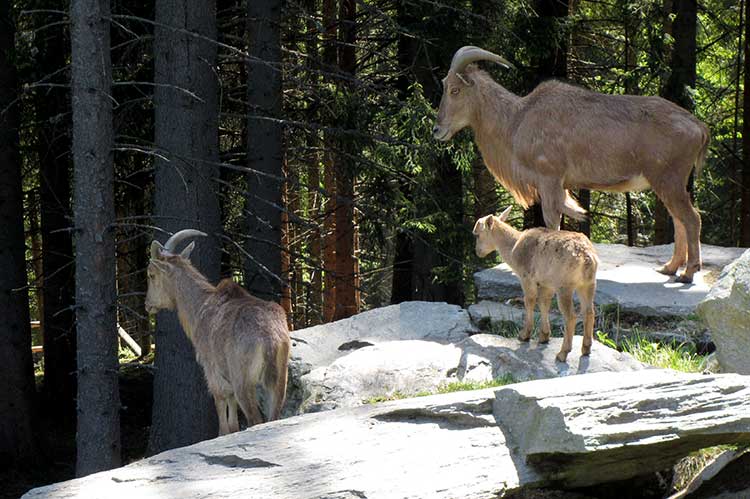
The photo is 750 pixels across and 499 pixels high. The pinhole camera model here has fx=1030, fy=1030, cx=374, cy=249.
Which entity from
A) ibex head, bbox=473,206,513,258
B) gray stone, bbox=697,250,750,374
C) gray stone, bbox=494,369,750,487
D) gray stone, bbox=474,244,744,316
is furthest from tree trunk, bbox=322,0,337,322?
gray stone, bbox=494,369,750,487

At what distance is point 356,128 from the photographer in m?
15.3

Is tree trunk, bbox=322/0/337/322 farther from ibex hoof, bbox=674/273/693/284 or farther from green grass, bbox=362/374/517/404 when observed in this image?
green grass, bbox=362/374/517/404

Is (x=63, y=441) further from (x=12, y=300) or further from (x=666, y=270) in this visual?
(x=666, y=270)

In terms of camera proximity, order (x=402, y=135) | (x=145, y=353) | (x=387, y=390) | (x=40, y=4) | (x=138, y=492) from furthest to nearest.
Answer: (x=145, y=353), (x=402, y=135), (x=40, y=4), (x=387, y=390), (x=138, y=492)

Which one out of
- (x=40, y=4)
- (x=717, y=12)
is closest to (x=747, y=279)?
(x=40, y=4)

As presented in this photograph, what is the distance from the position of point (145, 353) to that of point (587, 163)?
14.6 meters

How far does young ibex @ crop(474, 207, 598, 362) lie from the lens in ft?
30.7

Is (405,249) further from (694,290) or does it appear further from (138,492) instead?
(138,492)

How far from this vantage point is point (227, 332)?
30.9 feet

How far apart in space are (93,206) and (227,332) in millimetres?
2377

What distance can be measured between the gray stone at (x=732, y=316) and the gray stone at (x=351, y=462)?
2.03 meters

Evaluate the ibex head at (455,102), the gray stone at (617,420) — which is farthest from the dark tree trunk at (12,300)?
the gray stone at (617,420)

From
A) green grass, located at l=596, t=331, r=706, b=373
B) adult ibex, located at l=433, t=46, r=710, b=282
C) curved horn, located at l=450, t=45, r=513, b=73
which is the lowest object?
green grass, located at l=596, t=331, r=706, b=373

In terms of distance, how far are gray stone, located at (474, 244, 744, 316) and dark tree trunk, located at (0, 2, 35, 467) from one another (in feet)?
25.1
